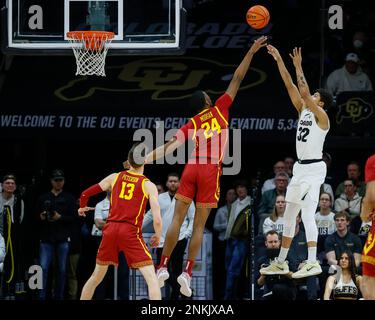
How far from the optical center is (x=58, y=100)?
76.4 feet

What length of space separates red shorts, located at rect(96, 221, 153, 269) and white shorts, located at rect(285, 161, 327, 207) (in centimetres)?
207

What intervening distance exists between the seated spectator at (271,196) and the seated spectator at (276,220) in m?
0.35

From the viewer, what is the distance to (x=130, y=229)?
15570mm

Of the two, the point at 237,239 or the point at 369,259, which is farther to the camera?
the point at 237,239

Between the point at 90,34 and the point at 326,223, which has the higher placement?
the point at 90,34

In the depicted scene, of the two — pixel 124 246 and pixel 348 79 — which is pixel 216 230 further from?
pixel 124 246

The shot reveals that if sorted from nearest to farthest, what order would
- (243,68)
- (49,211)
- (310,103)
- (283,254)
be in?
(310,103) → (243,68) → (283,254) → (49,211)


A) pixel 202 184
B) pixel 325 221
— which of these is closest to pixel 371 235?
pixel 202 184

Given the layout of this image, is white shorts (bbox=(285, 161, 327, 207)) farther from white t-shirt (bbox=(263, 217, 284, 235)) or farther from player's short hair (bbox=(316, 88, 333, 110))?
white t-shirt (bbox=(263, 217, 284, 235))

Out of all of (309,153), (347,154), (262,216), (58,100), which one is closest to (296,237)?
(262,216)

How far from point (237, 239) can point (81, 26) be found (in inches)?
178

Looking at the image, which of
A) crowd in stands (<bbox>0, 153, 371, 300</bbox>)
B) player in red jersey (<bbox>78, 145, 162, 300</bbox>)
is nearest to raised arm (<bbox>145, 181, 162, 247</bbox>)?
player in red jersey (<bbox>78, 145, 162, 300</bbox>)

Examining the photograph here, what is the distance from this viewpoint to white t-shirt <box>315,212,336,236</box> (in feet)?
65.3

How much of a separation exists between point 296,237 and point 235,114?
4.30m
